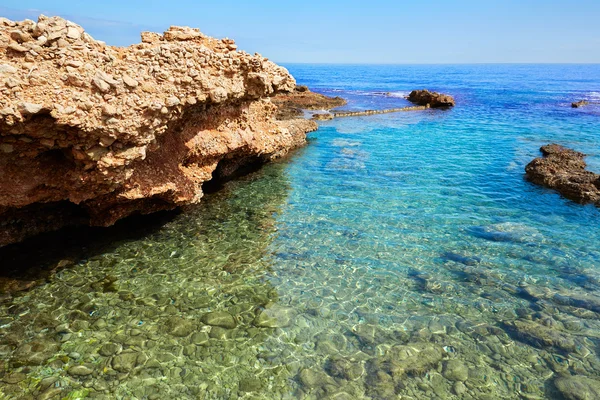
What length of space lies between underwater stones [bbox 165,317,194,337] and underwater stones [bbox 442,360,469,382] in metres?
4.71

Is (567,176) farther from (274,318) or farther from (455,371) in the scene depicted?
(274,318)

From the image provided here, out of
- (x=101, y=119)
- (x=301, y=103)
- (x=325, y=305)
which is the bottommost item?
(x=325, y=305)

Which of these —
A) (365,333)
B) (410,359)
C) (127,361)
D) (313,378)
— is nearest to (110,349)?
(127,361)

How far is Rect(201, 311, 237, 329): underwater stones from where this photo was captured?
7.23 metres

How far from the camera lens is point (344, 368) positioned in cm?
635

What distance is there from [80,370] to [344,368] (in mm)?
4425

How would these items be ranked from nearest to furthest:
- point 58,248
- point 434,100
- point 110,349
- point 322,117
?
point 110,349 < point 58,248 < point 322,117 < point 434,100

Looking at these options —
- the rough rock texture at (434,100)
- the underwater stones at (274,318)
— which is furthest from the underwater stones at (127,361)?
the rough rock texture at (434,100)

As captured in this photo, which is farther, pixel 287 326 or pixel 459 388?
pixel 287 326

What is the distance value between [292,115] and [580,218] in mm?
23206

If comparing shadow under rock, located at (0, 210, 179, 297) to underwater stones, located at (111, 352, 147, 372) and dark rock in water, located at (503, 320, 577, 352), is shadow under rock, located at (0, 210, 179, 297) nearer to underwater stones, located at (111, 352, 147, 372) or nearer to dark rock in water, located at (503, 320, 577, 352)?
underwater stones, located at (111, 352, 147, 372)

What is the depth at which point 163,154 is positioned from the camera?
10.5 m

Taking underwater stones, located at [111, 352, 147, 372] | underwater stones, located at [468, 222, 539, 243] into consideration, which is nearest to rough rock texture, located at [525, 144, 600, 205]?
underwater stones, located at [468, 222, 539, 243]

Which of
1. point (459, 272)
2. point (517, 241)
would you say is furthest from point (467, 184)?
point (459, 272)
